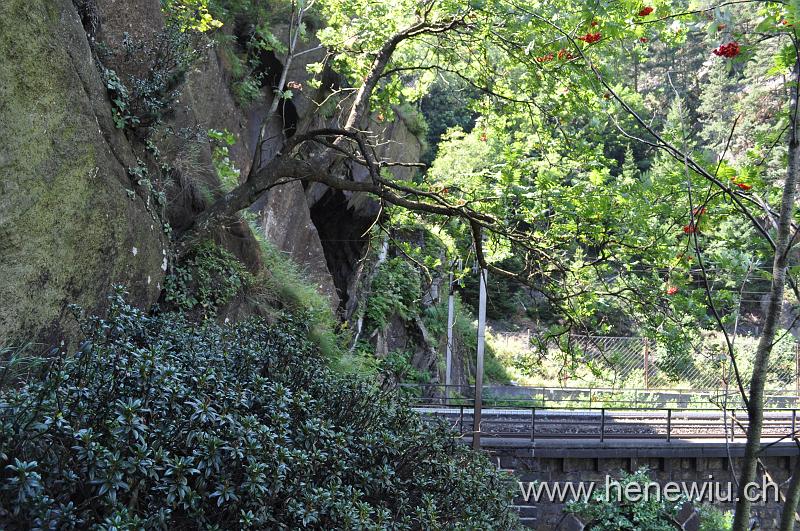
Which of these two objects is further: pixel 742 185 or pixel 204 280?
pixel 204 280

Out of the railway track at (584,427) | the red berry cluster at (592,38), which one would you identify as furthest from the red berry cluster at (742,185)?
the railway track at (584,427)

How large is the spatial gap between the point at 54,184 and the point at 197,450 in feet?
8.83

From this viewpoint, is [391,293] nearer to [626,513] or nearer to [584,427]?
[584,427]

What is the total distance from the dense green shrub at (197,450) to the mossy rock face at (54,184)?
0.62 metres

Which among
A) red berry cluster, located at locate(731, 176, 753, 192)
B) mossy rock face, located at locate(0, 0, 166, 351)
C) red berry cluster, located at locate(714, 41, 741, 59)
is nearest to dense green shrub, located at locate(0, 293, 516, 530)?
mossy rock face, located at locate(0, 0, 166, 351)

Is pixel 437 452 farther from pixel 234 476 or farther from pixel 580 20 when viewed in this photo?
pixel 580 20

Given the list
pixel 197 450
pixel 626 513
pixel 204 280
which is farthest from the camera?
pixel 626 513

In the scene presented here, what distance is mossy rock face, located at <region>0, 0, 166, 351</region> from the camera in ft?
13.7

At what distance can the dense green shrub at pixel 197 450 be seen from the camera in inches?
97.8

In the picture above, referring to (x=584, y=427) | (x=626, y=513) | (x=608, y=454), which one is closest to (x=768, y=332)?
(x=626, y=513)

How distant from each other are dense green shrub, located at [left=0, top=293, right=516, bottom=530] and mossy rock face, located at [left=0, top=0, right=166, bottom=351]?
62 centimetres

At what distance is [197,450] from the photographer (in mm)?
2807

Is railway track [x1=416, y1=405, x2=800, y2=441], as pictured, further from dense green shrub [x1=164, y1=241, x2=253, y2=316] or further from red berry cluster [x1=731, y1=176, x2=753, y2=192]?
red berry cluster [x1=731, y1=176, x2=753, y2=192]

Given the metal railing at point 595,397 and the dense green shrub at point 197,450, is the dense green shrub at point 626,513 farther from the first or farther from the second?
the metal railing at point 595,397
